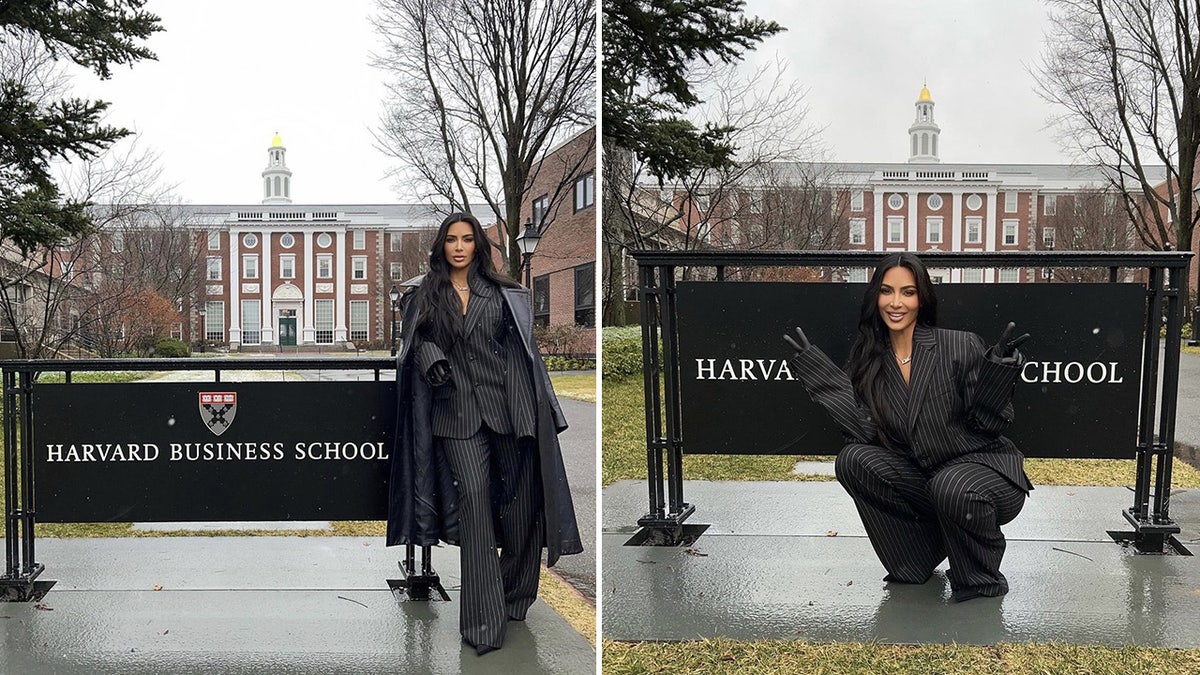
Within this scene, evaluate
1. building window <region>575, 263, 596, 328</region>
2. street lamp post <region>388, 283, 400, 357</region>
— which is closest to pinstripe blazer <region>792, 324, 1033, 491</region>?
street lamp post <region>388, 283, 400, 357</region>

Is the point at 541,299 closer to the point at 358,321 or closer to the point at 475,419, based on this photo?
the point at 358,321

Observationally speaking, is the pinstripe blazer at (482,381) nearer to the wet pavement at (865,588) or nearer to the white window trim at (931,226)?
the wet pavement at (865,588)

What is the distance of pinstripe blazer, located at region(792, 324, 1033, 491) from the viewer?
10.8 ft

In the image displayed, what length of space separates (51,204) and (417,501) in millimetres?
3560

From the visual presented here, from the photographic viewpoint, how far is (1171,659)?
9.00 feet

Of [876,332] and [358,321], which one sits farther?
[358,321]

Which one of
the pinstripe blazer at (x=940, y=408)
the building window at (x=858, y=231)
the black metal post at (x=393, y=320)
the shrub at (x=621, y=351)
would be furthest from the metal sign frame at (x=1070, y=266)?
the shrub at (x=621, y=351)

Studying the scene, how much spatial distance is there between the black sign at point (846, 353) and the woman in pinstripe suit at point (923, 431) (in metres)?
0.55

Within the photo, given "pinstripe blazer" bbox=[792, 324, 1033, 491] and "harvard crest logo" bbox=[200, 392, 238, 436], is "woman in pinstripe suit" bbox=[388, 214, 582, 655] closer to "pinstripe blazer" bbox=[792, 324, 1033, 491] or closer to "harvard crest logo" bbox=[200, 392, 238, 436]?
"harvard crest logo" bbox=[200, 392, 238, 436]

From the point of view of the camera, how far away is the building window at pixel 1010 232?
750 centimetres

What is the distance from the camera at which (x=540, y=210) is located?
19.9ft

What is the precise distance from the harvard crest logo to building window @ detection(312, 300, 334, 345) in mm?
1198

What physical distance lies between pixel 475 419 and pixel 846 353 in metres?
1.82

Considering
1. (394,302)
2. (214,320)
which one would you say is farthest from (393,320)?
(214,320)
